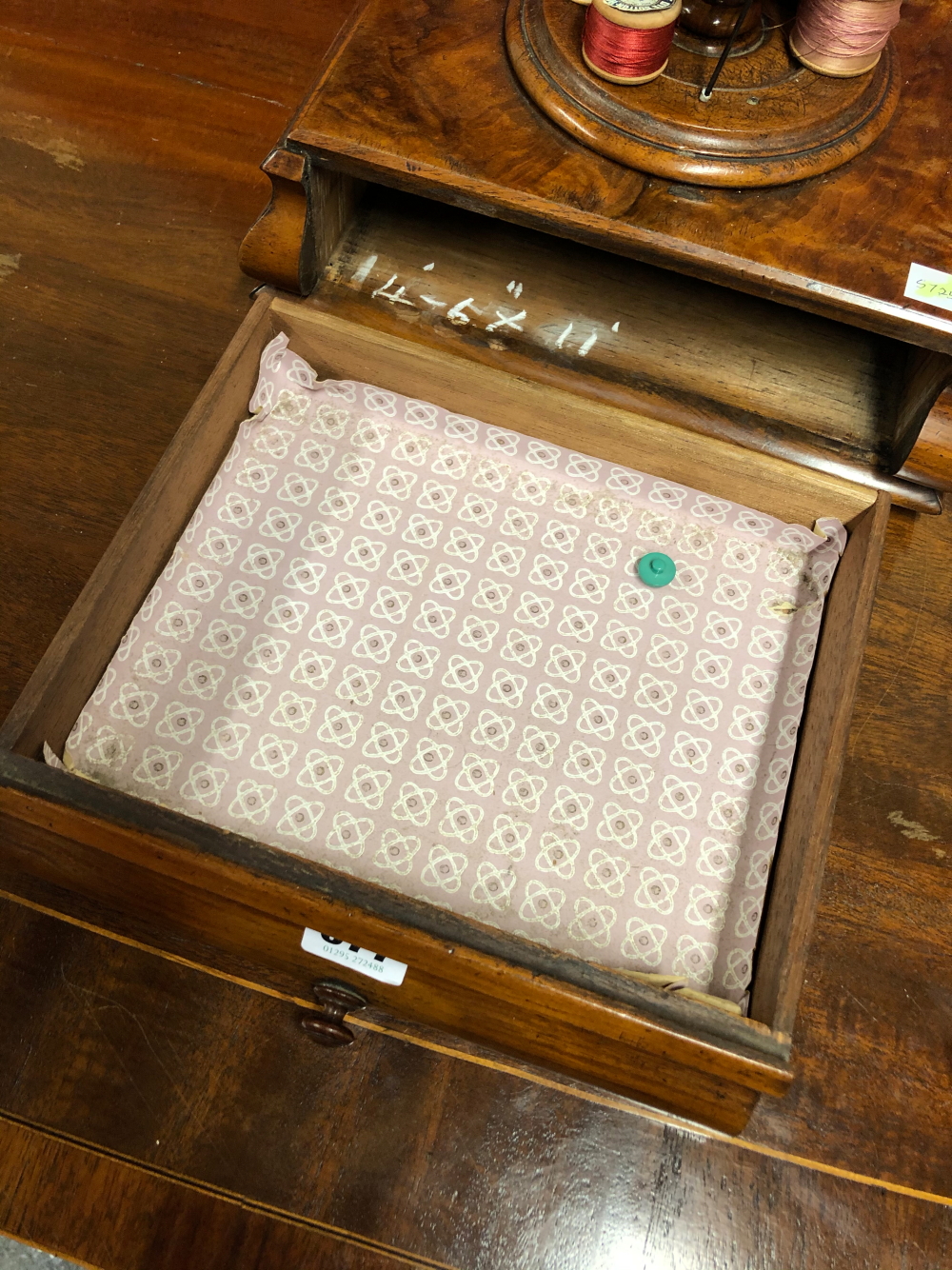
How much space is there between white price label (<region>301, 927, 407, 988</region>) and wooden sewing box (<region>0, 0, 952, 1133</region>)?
0.05ft

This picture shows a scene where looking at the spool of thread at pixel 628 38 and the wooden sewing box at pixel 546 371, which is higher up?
the spool of thread at pixel 628 38

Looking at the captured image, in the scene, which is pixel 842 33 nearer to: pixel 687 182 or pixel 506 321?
pixel 687 182

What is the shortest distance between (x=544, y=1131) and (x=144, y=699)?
0.54m

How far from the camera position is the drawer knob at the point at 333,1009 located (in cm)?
93

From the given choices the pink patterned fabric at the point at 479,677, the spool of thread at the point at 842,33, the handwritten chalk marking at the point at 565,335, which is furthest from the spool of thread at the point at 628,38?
the pink patterned fabric at the point at 479,677

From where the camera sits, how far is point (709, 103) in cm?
102

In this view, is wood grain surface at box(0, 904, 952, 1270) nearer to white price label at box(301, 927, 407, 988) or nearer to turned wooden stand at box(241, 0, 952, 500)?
white price label at box(301, 927, 407, 988)

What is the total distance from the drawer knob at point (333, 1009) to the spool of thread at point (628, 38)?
89 centimetres

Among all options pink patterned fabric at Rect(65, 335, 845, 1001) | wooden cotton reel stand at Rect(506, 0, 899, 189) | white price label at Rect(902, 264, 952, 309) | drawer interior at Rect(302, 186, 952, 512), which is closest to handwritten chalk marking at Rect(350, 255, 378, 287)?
drawer interior at Rect(302, 186, 952, 512)

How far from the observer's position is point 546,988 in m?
0.78

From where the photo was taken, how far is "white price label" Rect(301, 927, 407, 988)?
0.87 metres

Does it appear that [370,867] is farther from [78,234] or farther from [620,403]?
[78,234]

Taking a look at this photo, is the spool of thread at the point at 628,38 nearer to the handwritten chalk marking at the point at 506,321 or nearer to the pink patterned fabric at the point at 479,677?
the handwritten chalk marking at the point at 506,321

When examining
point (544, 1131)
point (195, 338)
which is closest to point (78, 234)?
point (195, 338)
